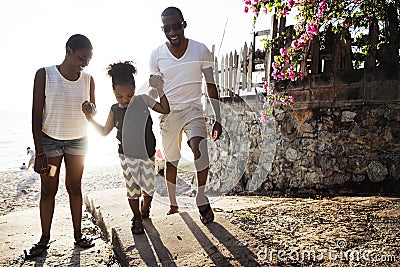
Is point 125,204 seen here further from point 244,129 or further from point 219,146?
point 219,146

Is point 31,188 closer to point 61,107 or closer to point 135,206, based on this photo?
point 61,107

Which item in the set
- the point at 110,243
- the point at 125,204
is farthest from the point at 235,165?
the point at 110,243

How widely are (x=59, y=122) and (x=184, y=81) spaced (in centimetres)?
103

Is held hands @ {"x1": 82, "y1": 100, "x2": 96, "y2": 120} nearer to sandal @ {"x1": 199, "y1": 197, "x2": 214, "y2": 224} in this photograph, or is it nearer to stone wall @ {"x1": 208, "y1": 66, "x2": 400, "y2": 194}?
sandal @ {"x1": 199, "y1": 197, "x2": 214, "y2": 224}

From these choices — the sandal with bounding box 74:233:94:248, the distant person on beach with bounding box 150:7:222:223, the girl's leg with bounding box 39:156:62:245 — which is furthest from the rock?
the girl's leg with bounding box 39:156:62:245

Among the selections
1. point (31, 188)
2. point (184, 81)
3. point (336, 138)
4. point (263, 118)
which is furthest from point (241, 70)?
point (31, 188)

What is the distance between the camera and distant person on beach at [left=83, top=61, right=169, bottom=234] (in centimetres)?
271

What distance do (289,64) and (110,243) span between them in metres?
3.25

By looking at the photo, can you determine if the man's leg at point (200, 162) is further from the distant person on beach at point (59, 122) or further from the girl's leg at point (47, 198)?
the girl's leg at point (47, 198)

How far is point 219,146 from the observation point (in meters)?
6.75

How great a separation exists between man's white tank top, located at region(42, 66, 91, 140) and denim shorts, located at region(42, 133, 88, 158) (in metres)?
0.04

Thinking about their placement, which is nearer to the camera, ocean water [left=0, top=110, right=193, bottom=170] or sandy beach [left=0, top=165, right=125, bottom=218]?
sandy beach [left=0, top=165, right=125, bottom=218]

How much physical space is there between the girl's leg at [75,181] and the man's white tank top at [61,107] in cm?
19

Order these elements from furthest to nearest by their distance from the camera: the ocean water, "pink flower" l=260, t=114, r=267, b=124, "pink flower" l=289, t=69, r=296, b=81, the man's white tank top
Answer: the ocean water
"pink flower" l=260, t=114, r=267, b=124
"pink flower" l=289, t=69, r=296, b=81
the man's white tank top
